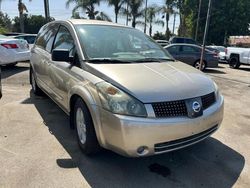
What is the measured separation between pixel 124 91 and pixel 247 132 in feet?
9.61

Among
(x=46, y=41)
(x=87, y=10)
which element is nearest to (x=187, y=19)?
(x=87, y=10)

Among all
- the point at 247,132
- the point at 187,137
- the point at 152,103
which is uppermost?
the point at 152,103

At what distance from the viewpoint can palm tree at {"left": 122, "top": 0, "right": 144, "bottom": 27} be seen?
117ft

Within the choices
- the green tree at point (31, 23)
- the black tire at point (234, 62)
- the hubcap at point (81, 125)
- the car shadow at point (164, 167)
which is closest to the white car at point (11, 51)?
the car shadow at point (164, 167)

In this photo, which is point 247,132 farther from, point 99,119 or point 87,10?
point 87,10

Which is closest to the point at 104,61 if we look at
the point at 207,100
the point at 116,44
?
the point at 116,44

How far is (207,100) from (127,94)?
112 cm

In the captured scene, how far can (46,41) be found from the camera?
5.83 meters

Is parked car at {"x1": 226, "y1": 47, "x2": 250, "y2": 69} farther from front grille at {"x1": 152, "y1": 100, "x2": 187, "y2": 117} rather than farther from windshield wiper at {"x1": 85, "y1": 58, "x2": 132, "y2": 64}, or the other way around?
front grille at {"x1": 152, "y1": 100, "x2": 187, "y2": 117}

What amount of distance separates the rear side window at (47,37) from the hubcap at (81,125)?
1916mm

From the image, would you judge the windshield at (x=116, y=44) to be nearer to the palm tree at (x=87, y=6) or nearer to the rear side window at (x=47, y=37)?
the rear side window at (x=47, y=37)

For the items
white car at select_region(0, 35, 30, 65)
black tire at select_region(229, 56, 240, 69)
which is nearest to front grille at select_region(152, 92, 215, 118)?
white car at select_region(0, 35, 30, 65)

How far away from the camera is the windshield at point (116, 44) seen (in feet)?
13.7

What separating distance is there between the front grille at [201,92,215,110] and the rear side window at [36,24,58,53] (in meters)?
3.03
